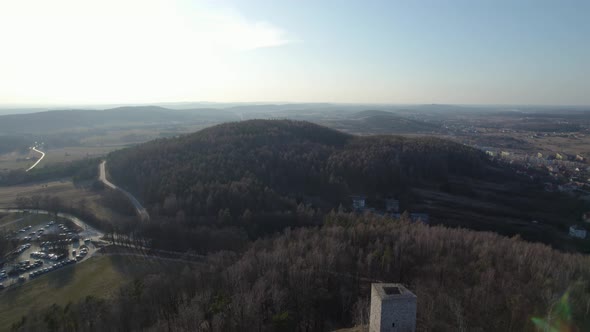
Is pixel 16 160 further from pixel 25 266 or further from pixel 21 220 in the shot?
pixel 25 266

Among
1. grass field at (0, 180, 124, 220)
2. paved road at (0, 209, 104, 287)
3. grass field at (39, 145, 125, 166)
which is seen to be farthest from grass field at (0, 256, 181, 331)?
grass field at (39, 145, 125, 166)

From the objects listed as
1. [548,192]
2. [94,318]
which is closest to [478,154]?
[548,192]

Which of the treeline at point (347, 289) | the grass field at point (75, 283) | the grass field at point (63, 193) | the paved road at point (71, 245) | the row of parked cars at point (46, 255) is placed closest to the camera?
the treeline at point (347, 289)

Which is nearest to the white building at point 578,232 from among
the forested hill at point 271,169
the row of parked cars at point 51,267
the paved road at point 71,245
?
the forested hill at point 271,169

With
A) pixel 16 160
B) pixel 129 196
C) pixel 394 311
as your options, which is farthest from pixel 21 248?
pixel 16 160

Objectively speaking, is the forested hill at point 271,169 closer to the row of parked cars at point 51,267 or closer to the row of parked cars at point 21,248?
the row of parked cars at point 51,267

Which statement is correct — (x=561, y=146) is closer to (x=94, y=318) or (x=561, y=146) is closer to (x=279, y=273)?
(x=279, y=273)
